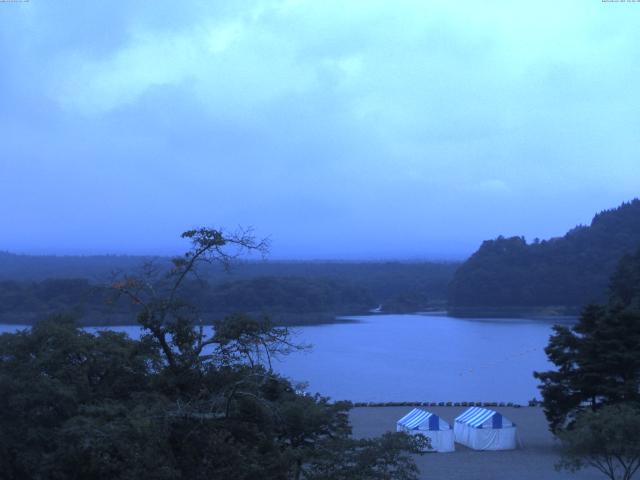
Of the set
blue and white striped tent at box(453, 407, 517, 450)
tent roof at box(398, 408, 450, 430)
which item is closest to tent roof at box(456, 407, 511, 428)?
blue and white striped tent at box(453, 407, 517, 450)

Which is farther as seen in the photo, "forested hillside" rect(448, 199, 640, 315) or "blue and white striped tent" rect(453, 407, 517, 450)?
"forested hillside" rect(448, 199, 640, 315)

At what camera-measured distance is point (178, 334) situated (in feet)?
21.2

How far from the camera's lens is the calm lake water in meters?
20.5

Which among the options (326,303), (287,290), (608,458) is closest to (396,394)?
(608,458)

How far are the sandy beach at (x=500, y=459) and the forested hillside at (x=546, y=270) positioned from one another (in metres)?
32.3

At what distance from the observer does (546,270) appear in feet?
165

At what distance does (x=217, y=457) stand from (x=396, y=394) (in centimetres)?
1524

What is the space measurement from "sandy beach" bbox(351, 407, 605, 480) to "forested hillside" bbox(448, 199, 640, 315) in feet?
106

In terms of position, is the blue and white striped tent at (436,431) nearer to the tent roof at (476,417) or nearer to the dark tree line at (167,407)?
the tent roof at (476,417)

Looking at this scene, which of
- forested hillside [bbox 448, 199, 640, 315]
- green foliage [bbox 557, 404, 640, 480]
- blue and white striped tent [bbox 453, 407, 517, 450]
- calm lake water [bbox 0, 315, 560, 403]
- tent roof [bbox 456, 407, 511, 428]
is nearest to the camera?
green foliage [bbox 557, 404, 640, 480]

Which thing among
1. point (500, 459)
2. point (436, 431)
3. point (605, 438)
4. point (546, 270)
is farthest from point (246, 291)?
point (546, 270)

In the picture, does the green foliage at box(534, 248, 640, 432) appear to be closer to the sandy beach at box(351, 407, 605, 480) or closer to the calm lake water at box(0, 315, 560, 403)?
the sandy beach at box(351, 407, 605, 480)

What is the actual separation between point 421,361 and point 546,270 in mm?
25580

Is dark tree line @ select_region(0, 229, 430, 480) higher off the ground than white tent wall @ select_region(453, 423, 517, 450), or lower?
higher
